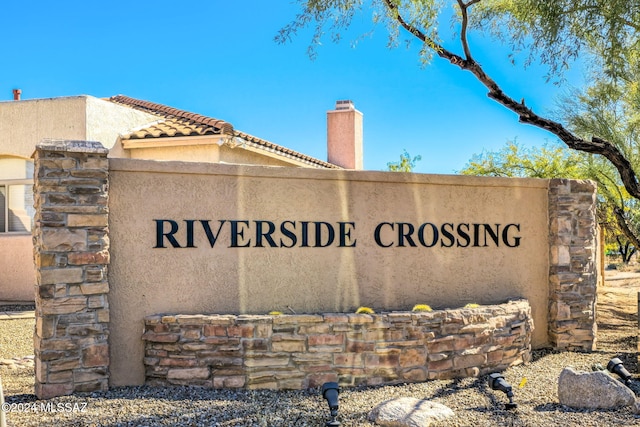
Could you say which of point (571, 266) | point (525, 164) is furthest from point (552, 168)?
point (571, 266)

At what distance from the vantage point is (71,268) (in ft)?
20.2

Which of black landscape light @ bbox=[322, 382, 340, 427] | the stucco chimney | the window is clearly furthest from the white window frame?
black landscape light @ bbox=[322, 382, 340, 427]

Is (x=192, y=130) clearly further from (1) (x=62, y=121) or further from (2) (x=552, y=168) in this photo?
(2) (x=552, y=168)

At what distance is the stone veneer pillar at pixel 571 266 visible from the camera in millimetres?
8719

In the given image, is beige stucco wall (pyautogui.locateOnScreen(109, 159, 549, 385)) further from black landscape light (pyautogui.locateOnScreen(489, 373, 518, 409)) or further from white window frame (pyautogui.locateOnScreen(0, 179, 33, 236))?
Answer: white window frame (pyautogui.locateOnScreen(0, 179, 33, 236))

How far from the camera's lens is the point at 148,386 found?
6453mm

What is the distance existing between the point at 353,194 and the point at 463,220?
64.6 inches

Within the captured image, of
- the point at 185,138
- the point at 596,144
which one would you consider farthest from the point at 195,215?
the point at 596,144

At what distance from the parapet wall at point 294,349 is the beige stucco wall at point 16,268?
890 centimetres

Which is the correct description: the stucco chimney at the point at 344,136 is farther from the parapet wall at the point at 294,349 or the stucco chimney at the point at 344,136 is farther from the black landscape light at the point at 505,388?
the black landscape light at the point at 505,388

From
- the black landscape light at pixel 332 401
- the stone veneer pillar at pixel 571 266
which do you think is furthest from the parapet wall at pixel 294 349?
the stone veneer pillar at pixel 571 266

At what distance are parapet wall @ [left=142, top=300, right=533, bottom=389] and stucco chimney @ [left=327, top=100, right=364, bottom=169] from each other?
12.8 metres

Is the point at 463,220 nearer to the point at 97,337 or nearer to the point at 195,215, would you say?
the point at 195,215

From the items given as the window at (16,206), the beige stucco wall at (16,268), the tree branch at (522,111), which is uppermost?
the tree branch at (522,111)
